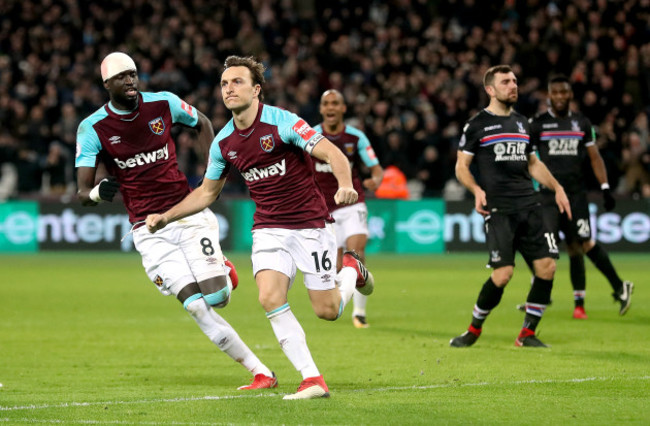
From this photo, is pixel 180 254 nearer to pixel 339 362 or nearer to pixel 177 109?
pixel 177 109

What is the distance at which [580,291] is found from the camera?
42.9 ft

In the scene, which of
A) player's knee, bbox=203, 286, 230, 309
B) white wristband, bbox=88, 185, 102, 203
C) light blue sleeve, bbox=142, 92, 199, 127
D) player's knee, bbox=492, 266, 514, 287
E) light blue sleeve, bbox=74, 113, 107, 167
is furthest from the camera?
player's knee, bbox=492, 266, 514, 287

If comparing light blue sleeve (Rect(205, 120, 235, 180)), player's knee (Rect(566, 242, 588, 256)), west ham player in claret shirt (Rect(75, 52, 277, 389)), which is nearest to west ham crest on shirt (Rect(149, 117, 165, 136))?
west ham player in claret shirt (Rect(75, 52, 277, 389))

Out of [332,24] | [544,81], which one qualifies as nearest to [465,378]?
[544,81]

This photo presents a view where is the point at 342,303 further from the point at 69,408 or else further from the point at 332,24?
the point at 332,24

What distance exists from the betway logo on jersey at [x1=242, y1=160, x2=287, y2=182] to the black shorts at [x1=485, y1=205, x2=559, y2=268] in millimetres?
3208

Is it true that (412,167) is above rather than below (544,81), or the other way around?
below

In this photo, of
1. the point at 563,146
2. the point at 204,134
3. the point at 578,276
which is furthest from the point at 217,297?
the point at 578,276

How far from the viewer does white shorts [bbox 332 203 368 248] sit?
12.8m

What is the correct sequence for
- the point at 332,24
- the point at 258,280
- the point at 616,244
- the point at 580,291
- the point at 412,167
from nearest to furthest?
→ 1. the point at 258,280
2. the point at 580,291
3. the point at 616,244
4. the point at 412,167
5. the point at 332,24

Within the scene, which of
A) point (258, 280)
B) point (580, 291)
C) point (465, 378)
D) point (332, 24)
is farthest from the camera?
point (332, 24)

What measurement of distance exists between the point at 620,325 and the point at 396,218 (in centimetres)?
1087

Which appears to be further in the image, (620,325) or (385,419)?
(620,325)

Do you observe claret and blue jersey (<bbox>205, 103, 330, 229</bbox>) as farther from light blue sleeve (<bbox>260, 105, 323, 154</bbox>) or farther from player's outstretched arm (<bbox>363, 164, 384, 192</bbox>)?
player's outstretched arm (<bbox>363, 164, 384, 192</bbox>)
